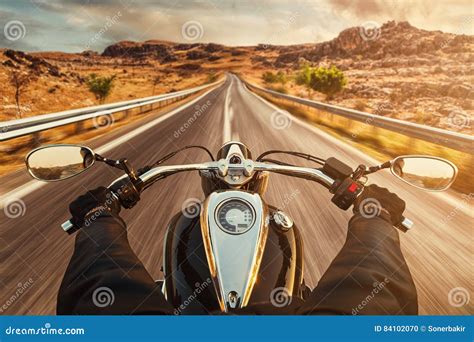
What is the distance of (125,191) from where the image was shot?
1603 mm

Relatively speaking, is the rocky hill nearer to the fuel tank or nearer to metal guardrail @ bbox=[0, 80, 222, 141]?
metal guardrail @ bbox=[0, 80, 222, 141]

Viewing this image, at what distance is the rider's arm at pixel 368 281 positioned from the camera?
43.0 inches

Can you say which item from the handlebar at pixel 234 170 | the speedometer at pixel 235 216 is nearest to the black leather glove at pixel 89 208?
the handlebar at pixel 234 170

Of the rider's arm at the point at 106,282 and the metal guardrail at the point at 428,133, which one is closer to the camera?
the rider's arm at the point at 106,282

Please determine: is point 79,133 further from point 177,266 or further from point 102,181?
point 177,266

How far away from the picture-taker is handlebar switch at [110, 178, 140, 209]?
1.59 metres

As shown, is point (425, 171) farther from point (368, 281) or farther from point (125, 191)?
point (125, 191)

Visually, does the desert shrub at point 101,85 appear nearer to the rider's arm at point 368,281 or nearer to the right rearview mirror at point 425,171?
the right rearview mirror at point 425,171

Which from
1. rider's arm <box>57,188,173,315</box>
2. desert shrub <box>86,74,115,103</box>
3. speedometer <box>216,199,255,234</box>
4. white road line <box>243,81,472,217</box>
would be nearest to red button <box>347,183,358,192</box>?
speedometer <box>216,199,255,234</box>

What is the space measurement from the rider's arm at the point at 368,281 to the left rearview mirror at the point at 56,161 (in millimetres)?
1104

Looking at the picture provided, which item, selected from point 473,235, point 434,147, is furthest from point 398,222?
point 434,147

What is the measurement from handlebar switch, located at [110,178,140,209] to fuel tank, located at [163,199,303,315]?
0.27 metres

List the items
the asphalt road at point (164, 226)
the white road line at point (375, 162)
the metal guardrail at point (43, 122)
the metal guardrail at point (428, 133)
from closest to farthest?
1. the asphalt road at point (164, 226)
2. the white road line at point (375, 162)
3. the metal guardrail at point (428, 133)
4. the metal guardrail at point (43, 122)
